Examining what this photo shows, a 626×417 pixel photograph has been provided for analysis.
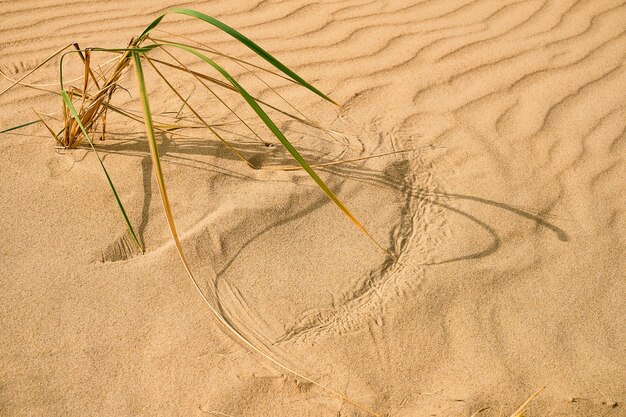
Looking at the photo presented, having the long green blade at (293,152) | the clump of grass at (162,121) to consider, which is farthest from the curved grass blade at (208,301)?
the long green blade at (293,152)

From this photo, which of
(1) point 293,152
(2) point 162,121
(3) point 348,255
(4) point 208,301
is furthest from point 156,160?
(2) point 162,121

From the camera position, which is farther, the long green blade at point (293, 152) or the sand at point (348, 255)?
the sand at point (348, 255)

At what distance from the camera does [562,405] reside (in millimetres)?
1633

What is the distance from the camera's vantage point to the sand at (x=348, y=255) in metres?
1.62

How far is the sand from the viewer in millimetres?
1623

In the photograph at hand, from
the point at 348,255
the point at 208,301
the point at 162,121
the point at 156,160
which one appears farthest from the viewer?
the point at 162,121

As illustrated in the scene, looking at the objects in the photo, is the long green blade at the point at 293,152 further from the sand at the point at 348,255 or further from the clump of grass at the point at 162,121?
the sand at the point at 348,255

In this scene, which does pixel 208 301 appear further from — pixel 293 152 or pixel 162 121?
pixel 162 121

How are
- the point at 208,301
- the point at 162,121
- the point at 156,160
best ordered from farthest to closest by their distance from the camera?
the point at 162,121 < the point at 208,301 < the point at 156,160

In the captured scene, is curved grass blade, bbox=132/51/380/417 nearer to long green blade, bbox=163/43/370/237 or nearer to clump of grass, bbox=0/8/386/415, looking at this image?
clump of grass, bbox=0/8/386/415

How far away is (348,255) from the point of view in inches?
77.7

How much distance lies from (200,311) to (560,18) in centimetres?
253

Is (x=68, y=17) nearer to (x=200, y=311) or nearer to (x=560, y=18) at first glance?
(x=200, y=311)

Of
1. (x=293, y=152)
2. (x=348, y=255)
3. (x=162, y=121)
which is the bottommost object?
(x=348, y=255)
